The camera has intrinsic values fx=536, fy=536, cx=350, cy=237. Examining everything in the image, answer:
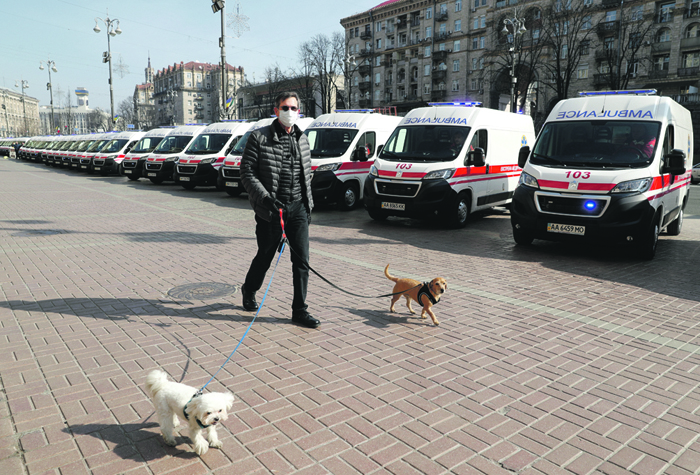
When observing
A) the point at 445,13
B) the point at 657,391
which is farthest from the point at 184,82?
the point at 657,391

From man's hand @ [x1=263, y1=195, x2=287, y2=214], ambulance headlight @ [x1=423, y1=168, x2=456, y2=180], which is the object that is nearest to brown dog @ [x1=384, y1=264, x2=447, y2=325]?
man's hand @ [x1=263, y1=195, x2=287, y2=214]

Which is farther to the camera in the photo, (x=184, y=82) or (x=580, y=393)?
(x=184, y=82)

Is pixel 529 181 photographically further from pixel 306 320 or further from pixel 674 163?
pixel 306 320

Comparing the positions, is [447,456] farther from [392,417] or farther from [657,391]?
[657,391]

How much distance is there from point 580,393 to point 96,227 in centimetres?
996

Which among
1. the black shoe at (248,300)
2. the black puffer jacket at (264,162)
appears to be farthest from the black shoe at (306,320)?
the black puffer jacket at (264,162)

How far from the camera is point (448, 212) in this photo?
11156 mm

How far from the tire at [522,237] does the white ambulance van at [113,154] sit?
23775 millimetres

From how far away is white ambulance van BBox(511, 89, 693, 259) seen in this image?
8102 millimetres

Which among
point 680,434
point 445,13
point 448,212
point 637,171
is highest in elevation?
point 445,13

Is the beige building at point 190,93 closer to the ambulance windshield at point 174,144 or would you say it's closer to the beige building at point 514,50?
the beige building at point 514,50

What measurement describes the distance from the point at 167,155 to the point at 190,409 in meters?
20.7

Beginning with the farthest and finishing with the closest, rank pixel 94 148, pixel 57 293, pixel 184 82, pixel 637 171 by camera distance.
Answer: pixel 184 82 → pixel 94 148 → pixel 637 171 → pixel 57 293

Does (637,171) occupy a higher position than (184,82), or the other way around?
(184,82)
